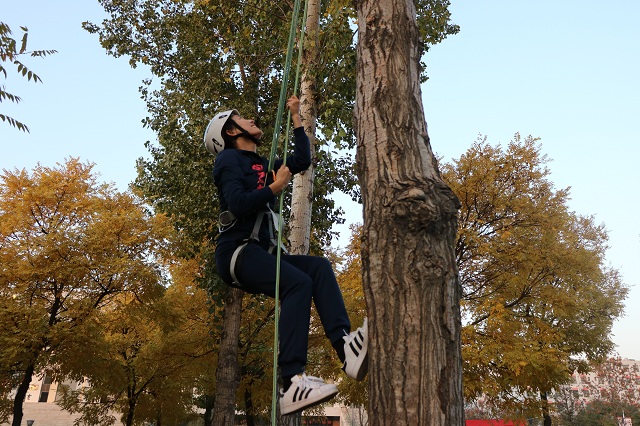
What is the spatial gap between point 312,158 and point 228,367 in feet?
20.7

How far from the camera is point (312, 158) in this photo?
8.44 metres

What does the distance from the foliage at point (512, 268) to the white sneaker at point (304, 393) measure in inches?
436

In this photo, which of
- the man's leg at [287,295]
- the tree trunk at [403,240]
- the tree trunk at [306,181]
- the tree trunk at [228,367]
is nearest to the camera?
the tree trunk at [403,240]

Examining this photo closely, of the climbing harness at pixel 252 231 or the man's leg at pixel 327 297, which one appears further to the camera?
the climbing harness at pixel 252 231

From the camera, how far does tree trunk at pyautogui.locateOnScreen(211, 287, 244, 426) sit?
466 inches

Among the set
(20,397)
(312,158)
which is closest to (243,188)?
(312,158)

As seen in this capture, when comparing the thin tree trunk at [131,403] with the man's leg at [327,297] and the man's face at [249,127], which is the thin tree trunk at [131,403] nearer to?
the man's face at [249,127]

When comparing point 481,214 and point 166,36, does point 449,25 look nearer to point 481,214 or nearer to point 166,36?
point 481,214

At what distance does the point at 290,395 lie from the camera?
110 inches

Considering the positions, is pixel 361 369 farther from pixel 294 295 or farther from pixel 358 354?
pixel 294 295

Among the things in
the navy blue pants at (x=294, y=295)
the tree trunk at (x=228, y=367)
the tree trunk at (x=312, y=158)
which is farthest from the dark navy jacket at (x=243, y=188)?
the tree trunk at (x=228, y=367)

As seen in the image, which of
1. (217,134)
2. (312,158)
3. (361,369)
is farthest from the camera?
(312,158)

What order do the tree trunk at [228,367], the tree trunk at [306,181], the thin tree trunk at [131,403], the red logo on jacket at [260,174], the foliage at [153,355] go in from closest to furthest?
the red logo on jacket at [260,174], the tree trunk at [306,181], the tree trunk at [228,367], the foliage at [153,355], the thin tree trunk at [131,403]

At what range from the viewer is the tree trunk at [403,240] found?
2.14 m
